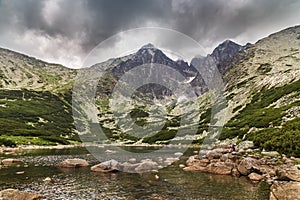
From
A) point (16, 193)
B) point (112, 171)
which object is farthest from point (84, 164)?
point (16, 193)

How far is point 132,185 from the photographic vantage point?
32219 mm

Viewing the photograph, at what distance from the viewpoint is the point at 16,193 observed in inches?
965

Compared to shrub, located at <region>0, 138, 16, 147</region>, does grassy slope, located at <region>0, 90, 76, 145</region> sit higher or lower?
higher

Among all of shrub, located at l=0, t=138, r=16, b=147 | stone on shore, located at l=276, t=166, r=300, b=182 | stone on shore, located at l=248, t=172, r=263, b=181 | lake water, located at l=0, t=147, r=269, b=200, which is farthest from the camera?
shrub, located at l=0, t=138, r=16, b=147

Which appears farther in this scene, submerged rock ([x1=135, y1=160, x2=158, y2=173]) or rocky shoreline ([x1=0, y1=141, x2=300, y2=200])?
submerged rock ([x1=135, y1=160, x2=158, y2=173])

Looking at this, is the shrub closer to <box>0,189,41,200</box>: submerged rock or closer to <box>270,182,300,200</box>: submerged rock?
<box>0,189,41,200</box>: submerged rock

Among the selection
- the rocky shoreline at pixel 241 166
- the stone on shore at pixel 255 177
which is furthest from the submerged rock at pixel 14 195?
the stone on shore at pixel 255 177

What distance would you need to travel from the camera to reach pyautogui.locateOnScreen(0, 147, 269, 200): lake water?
1066 inches

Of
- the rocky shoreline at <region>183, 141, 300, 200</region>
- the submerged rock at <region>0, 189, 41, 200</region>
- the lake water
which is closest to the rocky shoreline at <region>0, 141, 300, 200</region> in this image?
the rocky shoreline at <region>183, 141, 300, 200</region>

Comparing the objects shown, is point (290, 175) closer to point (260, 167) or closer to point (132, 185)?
point (260, 167)

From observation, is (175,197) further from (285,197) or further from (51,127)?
(51,127)

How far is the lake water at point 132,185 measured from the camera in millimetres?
27083

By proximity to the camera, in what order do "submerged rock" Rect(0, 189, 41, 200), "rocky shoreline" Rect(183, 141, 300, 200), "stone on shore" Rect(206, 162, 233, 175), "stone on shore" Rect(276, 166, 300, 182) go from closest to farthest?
1. "submerged rock" Rect(0, 189, 41, 200)
2. "rocky shoreline" Rect(183, 141, 300, 200)
3. "stone on shore" Rect(276, 166, 300, 182)
4. "stone on shore" Rect(206, 162, 233, 175)

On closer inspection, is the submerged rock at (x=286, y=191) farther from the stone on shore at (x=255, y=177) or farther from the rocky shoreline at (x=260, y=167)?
the stone on shore at (x=255, y=177)
